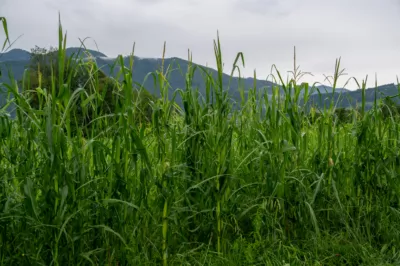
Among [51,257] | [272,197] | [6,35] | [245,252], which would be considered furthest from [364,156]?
[6,35]

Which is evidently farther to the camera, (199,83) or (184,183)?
(199,83)

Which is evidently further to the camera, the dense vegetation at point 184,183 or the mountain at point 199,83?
the mountain at point 199,83

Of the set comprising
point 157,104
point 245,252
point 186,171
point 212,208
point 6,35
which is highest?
point 6,35

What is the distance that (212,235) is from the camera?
2924 millimetres

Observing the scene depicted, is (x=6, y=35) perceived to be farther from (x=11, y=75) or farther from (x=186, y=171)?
(x=186, y=171)

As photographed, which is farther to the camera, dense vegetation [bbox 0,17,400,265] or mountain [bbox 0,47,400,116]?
mountain [bbox 0,47,400,116]

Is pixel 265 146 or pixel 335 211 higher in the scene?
pixel 265 146

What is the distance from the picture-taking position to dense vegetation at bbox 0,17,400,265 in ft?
8.28

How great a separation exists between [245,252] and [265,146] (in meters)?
0.74

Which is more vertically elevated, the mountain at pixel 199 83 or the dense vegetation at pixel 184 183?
the mountain at pixel 199 83

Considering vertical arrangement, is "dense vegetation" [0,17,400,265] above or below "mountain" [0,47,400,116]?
below

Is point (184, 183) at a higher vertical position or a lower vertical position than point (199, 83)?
lower

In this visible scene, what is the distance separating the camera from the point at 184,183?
2.90 m

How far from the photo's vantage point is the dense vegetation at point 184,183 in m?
2.52
